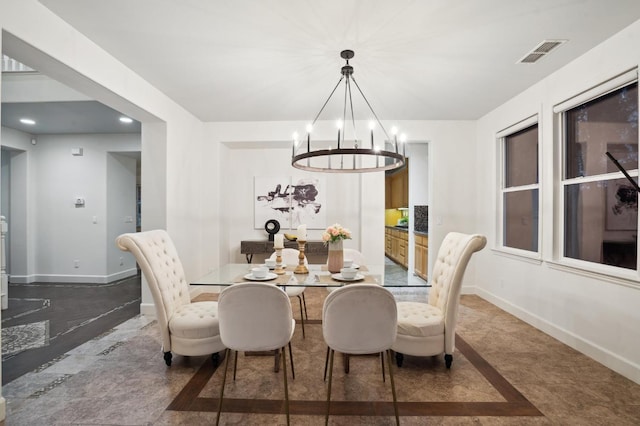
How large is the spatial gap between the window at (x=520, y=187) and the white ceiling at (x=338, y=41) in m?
0.57

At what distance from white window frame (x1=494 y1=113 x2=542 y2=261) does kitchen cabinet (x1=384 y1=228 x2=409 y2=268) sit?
2.59m

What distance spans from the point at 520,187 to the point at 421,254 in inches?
80.4

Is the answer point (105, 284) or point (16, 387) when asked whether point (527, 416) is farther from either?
point (105, 284)

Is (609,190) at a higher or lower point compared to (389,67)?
lower

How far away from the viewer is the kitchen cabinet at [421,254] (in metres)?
5.40

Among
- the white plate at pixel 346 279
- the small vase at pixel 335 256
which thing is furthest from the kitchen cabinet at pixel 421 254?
the white plate at pixel 346 279

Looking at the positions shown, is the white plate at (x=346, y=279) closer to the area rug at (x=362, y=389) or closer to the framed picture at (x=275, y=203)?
the area rug at (x=362, y=389)

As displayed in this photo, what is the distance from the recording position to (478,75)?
3.36 meters

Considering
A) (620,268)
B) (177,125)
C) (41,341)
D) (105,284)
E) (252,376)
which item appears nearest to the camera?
(252,376)

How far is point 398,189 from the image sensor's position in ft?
27.7

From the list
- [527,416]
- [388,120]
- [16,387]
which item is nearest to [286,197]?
[388,120]

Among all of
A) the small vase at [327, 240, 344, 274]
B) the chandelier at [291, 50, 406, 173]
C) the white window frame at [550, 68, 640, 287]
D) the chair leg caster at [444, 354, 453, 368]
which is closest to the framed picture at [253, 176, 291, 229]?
the chandelier at [291, 50, 406, 173]

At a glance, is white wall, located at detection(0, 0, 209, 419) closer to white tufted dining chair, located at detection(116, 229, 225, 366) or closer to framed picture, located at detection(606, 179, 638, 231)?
white tufted dining chair, located at detection(116, 229, 225, 366)

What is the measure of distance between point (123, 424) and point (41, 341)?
1.92m
